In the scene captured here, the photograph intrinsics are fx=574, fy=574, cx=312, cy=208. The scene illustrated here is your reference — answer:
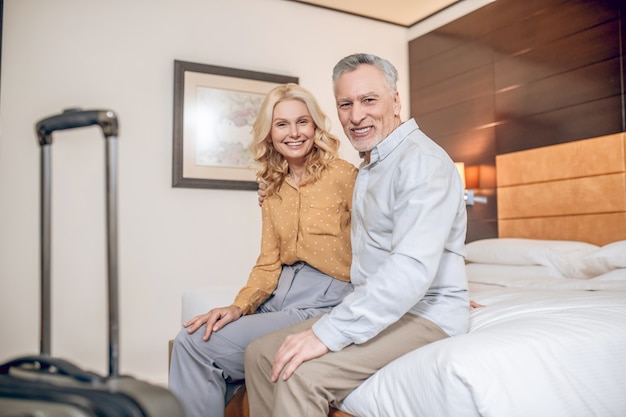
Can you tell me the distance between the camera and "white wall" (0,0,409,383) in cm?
327

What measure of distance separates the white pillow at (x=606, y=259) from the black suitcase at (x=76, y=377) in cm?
237

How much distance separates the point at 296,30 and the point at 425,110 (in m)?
1.17

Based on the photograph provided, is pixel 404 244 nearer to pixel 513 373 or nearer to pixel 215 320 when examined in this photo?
pixel 513 373

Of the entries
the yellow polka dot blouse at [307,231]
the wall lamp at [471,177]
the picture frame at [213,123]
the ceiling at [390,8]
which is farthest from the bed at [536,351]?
the ceiling at [390,8]

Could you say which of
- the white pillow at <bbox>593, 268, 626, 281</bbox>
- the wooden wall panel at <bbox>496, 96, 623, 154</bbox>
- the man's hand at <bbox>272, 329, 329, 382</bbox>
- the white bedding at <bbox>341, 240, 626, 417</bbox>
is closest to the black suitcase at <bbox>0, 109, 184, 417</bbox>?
the man's hand at <bbox>272, 329, 329, 382</bbox>

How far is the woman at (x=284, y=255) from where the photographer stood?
1.64m

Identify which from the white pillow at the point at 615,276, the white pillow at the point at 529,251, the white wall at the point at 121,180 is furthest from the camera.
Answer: the white wall at the point at 121,180

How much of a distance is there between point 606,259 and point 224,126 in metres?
2.43

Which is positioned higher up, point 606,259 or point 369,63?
point 369,63

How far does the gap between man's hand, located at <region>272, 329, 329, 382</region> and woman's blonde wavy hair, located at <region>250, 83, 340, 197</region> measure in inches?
28.0

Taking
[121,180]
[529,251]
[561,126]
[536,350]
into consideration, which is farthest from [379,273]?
[121,180]

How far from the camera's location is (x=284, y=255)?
189 cm

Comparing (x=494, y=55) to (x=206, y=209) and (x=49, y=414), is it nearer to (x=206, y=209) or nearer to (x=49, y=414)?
(x=206, y=209)

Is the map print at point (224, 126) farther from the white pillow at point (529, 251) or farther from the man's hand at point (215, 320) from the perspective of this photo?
the man's hand at point (215, 320)
